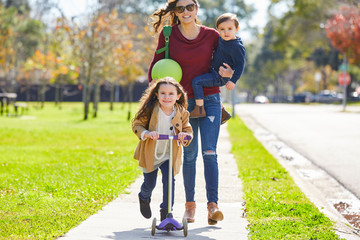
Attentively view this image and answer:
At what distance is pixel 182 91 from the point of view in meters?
5.42

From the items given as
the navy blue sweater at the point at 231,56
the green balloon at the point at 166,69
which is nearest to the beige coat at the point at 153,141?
the green balloon at the point at 166,69

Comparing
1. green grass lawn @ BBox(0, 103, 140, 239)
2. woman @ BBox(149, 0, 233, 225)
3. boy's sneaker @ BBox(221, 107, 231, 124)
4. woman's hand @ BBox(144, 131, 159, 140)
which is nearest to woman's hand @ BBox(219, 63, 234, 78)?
woman @ BBox(149, 0, 233, 225)

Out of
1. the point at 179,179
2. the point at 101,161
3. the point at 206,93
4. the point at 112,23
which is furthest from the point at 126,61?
the point at 206,93

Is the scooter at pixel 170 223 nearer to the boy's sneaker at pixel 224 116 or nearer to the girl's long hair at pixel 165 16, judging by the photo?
the boy's sneaker at pixel 224 116

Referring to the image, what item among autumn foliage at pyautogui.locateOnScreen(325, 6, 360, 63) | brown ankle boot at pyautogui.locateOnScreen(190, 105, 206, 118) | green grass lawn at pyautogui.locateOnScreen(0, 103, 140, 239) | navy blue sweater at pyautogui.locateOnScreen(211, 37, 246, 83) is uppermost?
autumn foliage at pyautogui.locateOnScreen(325, 6, 360, 63)

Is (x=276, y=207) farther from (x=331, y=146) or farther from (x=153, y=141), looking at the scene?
(x=331, y=146)

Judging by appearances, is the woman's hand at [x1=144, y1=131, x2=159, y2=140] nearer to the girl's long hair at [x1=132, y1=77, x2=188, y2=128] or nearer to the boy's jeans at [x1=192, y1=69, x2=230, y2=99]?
the girl's long hair at [x1=132, y1=77, x2=188, y2=128]

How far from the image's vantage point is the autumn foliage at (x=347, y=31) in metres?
41.1

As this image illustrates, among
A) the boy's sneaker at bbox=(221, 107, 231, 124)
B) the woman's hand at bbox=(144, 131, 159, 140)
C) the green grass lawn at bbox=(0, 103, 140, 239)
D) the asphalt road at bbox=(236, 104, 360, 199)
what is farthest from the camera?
the asphalt road at bbox=(236, 104, 360, 199)

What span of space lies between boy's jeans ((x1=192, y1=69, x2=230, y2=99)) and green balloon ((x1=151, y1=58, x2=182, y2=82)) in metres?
0.18

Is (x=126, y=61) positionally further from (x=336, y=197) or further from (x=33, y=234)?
(x=33, y=234)

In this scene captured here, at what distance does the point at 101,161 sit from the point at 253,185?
3646mm

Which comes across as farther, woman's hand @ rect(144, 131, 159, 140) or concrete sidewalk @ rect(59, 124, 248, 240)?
concrete sidewalk @ rect(59, 124, 248, 240)

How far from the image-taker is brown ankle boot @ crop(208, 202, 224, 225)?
565 cm
